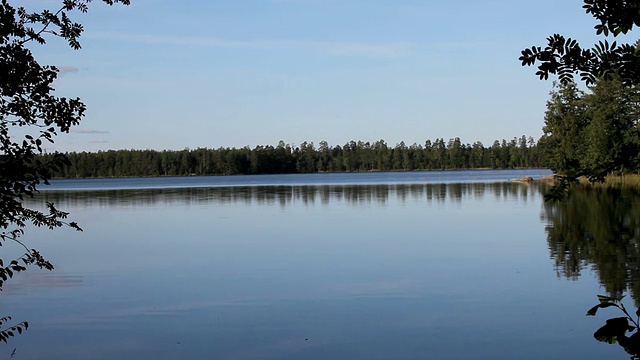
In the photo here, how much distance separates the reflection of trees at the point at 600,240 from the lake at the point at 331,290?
72 millimetres

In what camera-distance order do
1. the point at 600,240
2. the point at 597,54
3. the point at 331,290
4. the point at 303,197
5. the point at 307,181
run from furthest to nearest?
the point at 307,181
the point at 303,197
the point at 600,240
the point at 331,290
the point at 597,54

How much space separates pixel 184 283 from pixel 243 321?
4560mm

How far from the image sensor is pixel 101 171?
192750mm

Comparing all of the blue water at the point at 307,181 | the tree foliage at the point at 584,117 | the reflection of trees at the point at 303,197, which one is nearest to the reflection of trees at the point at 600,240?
the tree foliage at the point at 584,117

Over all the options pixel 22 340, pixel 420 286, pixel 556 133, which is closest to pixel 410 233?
pixel 420 286

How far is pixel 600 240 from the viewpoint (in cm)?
2094

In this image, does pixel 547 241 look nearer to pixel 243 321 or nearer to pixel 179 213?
pixel 243 321

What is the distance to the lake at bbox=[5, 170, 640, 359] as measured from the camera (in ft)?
34.8

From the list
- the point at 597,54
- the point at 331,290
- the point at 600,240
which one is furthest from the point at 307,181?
the point at 597,54

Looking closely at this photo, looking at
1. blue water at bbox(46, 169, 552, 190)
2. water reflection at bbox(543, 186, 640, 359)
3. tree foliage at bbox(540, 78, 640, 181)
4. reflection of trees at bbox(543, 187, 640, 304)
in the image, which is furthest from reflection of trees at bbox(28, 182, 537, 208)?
blue water at bbox(46, 169, 552, 190)

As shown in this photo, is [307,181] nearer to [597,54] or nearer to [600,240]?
[600,240]

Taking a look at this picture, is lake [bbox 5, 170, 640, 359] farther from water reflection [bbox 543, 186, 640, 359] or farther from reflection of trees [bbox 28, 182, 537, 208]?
reflection of trees [bbox 28, 182, 537, 208]

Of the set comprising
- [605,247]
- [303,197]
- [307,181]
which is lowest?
[307,181]

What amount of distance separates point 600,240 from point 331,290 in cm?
1029
